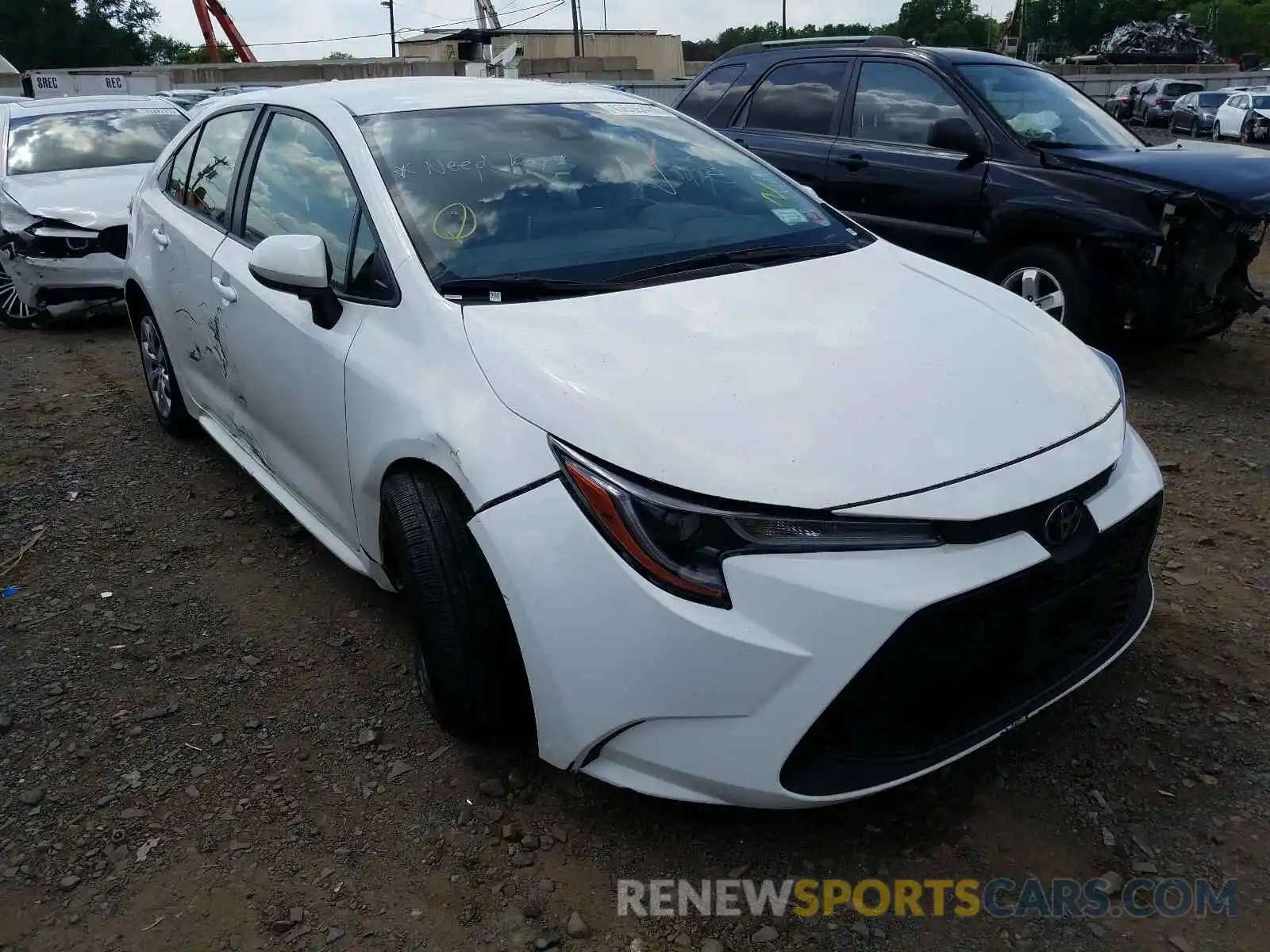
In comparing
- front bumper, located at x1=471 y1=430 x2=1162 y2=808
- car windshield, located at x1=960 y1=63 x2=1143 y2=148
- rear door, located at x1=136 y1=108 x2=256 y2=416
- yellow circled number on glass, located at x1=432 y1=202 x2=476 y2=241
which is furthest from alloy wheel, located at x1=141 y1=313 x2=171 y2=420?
car windshield, located at x1=960 y1=63 x2=1143 y2=148

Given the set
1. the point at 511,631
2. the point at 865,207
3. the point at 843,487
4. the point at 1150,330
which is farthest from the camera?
the point at 865,207

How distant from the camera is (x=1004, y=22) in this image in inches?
3378

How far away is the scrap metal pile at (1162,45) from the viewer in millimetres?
57625

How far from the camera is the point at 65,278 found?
22.8 ft

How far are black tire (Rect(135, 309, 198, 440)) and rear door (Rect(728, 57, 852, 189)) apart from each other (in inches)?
148

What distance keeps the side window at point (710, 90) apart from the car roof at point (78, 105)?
460 cm

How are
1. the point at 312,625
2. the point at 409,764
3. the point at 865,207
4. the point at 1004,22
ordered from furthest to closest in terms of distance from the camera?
the point at 1004,22
the point at 865,207
the point at 312,625
the point at 409,764

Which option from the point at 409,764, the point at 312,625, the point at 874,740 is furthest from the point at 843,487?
the point at 312,625

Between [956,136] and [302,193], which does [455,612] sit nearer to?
[302,193]

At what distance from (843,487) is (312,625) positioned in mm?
1994

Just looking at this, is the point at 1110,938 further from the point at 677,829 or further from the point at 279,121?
the point at 279,121

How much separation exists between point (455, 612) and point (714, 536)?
68cm

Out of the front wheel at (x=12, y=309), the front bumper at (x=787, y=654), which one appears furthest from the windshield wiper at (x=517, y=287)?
the front wheel at (x=12, y=309)

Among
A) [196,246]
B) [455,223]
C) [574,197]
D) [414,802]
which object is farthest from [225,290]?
[414,802]
